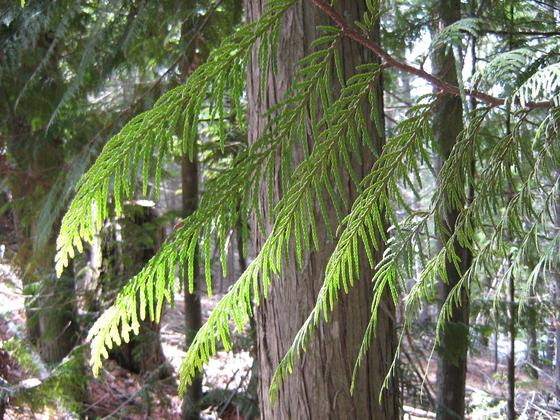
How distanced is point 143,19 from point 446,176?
289 centimetres

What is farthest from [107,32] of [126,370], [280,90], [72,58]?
[126,370]

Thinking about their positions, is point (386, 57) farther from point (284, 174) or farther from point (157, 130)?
point (157, 130)

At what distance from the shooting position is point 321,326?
2.08m

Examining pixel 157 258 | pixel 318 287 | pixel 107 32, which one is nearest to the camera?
pixel 157 258

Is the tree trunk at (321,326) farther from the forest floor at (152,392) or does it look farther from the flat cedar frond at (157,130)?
the flat cedar frond at (157,130)

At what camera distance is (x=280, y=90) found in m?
2.12

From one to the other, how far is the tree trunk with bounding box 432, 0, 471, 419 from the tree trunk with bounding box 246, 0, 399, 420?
1166 mm

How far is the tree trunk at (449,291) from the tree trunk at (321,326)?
1166mm

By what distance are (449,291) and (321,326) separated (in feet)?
7.67

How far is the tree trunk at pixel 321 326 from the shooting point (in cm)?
206

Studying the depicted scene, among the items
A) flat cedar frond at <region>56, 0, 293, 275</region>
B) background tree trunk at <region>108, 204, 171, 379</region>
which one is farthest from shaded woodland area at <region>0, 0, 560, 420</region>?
background tree trunk at <region>108, 204, 171, 379</region>

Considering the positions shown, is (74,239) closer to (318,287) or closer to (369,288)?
(318,287)

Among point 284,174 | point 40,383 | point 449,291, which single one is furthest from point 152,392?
point 284,174

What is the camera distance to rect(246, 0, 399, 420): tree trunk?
206 centimetres
